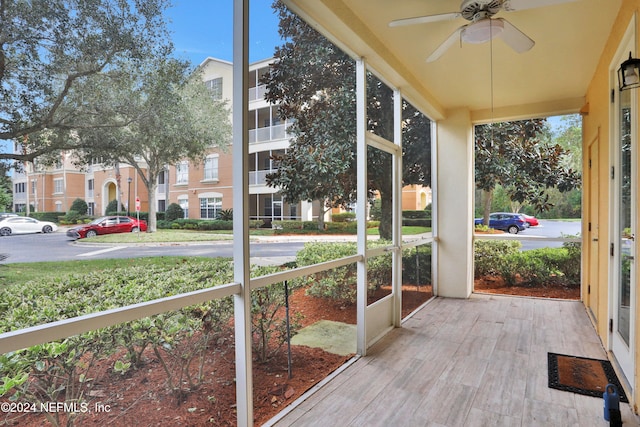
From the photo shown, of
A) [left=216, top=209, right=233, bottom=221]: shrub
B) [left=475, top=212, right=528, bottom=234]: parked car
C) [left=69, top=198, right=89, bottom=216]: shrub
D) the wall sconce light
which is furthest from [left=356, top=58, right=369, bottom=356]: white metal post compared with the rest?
[left=475, top=212, right=528, bottom=234]: parked car

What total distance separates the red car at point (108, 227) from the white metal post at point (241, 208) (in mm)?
506

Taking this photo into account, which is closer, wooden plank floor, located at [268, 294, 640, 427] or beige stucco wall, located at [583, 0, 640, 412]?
wooden plank floor, located at [268, 294, 640, 427]

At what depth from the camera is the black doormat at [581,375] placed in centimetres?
257

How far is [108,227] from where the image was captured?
1.45 metres

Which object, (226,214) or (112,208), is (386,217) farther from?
(112,208)

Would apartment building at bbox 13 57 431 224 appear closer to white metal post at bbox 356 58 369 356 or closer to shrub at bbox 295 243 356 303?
shrub at bbox 295 243 356 303

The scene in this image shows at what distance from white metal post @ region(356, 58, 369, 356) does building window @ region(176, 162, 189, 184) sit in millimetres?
1829

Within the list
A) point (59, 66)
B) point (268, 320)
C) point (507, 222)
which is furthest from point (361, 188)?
point (507, 222)

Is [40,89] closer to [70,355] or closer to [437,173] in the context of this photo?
[70,355]

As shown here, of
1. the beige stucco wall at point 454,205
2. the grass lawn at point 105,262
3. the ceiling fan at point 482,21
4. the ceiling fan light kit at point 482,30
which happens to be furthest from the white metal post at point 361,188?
the beige stucco wall at point 454,205

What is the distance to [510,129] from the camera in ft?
18.1

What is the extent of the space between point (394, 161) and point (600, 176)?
2.02 meters

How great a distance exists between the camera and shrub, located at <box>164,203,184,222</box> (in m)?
1.70

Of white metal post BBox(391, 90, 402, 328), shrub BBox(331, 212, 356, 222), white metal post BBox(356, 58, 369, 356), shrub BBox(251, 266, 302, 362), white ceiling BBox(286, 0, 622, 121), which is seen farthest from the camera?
white metal post BBox(391, 90, 402, 328)
